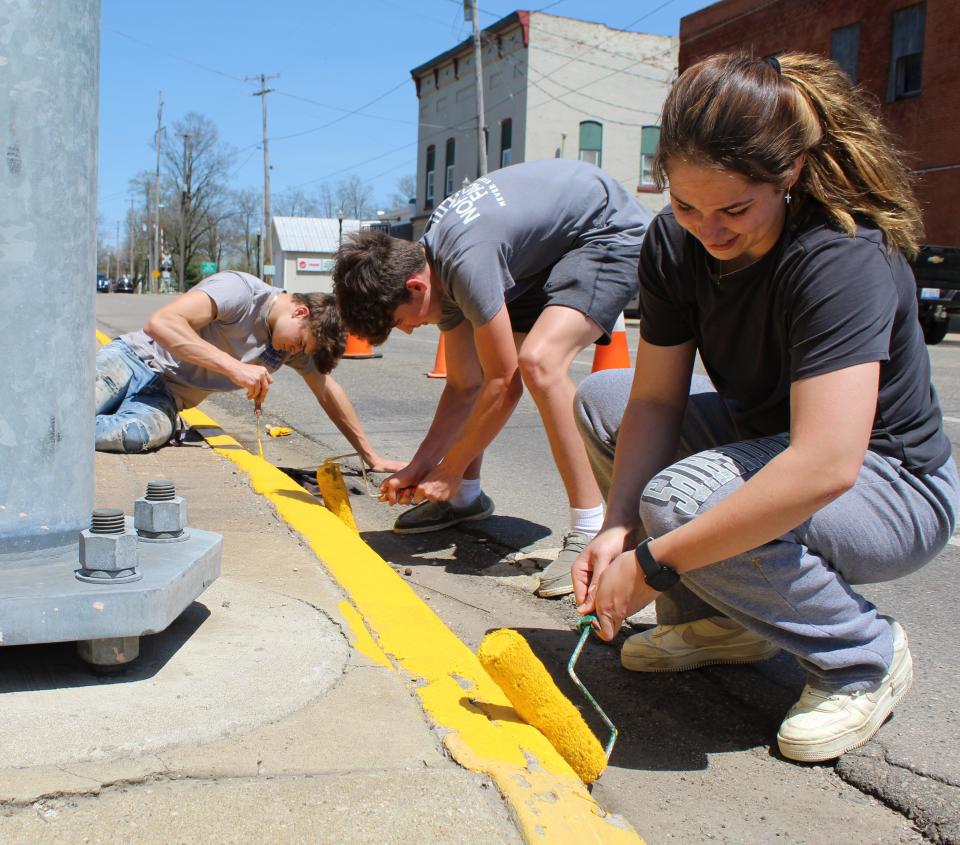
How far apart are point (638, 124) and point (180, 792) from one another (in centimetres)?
3398

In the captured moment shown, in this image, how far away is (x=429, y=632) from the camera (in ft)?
8.02

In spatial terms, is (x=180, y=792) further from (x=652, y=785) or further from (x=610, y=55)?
(x=610, y=55)

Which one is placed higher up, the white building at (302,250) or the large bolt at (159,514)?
the white building at (302,250)

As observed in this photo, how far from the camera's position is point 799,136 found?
198 cm

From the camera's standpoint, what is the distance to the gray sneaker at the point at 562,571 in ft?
10.6

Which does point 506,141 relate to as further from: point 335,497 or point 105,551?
point 105,551

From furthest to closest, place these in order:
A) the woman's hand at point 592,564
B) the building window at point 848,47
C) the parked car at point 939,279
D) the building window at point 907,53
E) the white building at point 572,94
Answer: the white building at point 572,94, the building window at point 848,47, the building window at point 907,53, the parked car at point 939,279, the woman's hand at point 592,564

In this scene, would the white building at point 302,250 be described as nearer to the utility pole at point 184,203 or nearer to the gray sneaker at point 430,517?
the utility pole at point 184,203

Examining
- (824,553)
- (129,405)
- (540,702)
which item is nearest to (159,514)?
(540,702)

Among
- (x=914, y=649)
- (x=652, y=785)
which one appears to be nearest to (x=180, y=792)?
(x=652, y=785)

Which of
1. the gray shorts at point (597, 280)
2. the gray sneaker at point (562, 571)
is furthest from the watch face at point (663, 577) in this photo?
the gray shorts at point (597, 280)

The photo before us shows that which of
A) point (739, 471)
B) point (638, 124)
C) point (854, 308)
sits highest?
point (638, 124)

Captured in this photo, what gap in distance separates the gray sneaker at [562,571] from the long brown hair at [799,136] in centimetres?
147

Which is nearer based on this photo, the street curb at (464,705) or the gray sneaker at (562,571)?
the street curb at (464,705)
